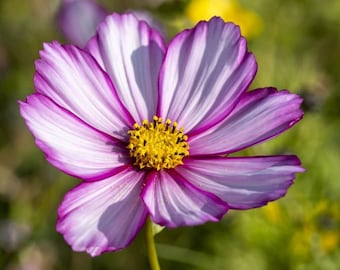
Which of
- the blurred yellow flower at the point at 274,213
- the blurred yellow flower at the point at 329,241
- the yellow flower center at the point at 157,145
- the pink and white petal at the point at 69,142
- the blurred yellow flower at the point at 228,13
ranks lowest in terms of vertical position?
the blurred yellow flower at the point at 329,241

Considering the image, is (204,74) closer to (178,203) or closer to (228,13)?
(178,203)

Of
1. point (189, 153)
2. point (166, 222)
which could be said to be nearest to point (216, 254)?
point (189, 153)

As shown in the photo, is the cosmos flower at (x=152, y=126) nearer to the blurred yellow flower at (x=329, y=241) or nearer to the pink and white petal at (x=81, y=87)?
the pink and white petal at (x=81, y=87)

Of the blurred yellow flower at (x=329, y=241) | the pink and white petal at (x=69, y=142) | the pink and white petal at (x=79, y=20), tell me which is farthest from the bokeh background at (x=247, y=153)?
the pink and white petal at (x=69, y=142)

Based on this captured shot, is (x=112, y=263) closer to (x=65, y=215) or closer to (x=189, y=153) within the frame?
(x=189, y=153)

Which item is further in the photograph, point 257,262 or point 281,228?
point 257,262

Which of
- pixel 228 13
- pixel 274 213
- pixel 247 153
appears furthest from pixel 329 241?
pixel 228 13

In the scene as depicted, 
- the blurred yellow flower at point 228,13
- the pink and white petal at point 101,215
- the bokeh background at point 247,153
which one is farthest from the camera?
the blurred yellow flower at point 228,13
